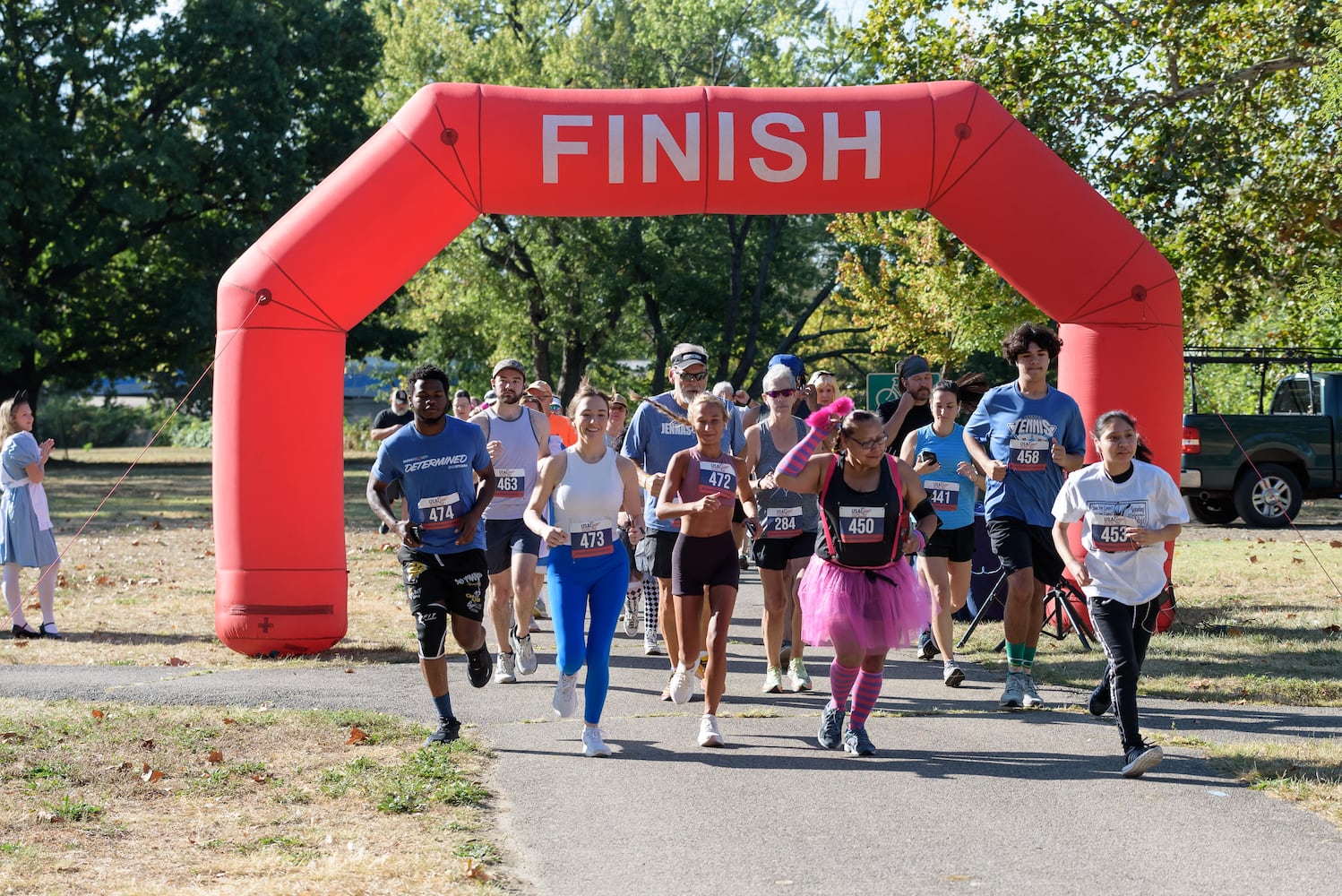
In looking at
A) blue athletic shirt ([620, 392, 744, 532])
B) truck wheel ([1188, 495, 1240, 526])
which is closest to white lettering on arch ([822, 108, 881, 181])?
blue athletic shirt ([620, 392, 744, 532])

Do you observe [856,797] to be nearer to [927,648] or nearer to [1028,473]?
[1028,473]

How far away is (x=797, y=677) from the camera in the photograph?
9.18 m

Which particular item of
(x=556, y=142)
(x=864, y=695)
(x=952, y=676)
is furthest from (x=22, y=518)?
(x=864, y=695)

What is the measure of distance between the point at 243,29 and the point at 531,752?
108 feet

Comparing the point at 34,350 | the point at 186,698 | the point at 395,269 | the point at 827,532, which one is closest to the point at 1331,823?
the point at 827,532

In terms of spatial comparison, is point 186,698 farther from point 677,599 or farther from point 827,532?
point 827,532

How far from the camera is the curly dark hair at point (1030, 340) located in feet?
28.3

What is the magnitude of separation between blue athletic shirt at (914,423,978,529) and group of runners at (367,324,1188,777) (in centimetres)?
29

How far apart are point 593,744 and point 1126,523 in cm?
274

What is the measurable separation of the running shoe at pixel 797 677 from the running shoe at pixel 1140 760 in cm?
271

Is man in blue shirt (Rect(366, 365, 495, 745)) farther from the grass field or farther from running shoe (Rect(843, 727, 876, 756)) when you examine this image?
running shoe (Rect(843, 727, 876, 756))

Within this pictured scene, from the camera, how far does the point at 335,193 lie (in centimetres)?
1032

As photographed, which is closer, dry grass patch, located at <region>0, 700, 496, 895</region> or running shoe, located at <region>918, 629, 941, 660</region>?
dry grass patch, located at <region>0, 700, 496, 895</region>

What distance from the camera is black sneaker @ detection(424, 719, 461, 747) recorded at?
748cm
